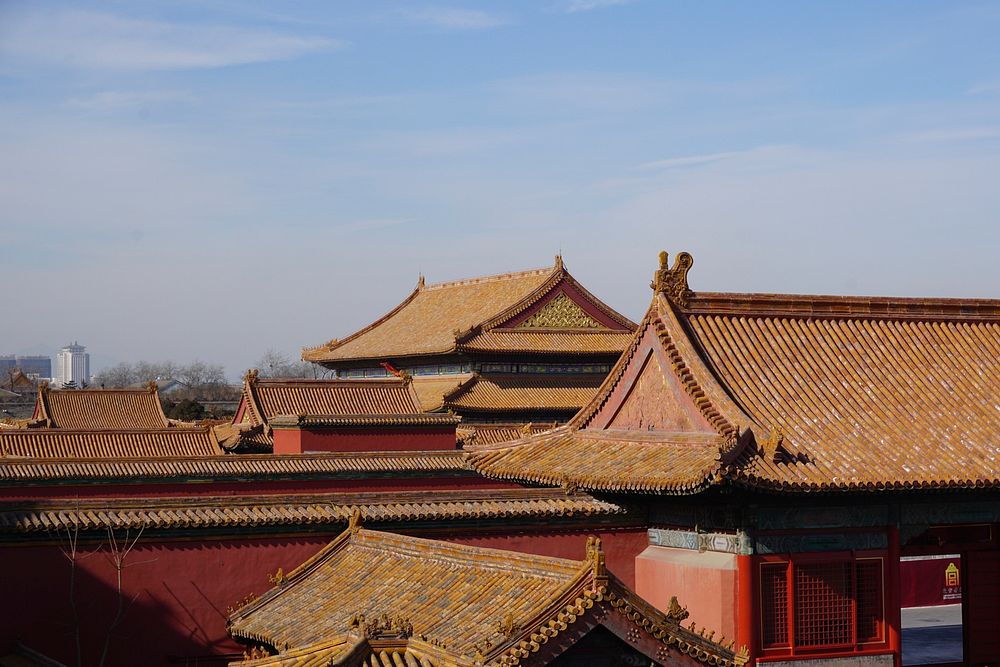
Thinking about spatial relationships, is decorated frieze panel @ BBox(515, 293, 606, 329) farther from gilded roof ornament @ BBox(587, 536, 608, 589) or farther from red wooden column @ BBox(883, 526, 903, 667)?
gilded roof ornament @ BBox(587, 536, 608, 589)

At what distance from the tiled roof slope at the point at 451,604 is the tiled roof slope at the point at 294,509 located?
1073mm

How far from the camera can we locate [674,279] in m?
19.8

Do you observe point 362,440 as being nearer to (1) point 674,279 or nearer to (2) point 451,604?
(1) point 674,279

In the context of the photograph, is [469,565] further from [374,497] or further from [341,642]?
[374,497]

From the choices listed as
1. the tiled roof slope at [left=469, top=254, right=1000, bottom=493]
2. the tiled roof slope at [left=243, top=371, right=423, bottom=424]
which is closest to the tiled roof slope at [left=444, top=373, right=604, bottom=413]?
the tiled roof slope at [left=243, top=371, right=423, bottom=424]

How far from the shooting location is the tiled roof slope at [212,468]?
31.0 meters

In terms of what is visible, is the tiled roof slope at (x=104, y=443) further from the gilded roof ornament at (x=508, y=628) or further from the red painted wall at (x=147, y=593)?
the gilded roof ornament at (x=508, y=628)

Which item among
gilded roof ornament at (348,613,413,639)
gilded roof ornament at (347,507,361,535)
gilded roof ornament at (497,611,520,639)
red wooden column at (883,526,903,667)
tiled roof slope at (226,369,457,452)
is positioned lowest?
red wooden column at (883,526,903,667)

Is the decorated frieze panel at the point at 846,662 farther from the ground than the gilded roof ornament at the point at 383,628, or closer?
closer

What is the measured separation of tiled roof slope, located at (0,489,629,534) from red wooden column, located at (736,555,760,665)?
3464mm

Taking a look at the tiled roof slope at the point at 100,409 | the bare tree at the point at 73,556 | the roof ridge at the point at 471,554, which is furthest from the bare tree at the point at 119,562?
the tiled roof slope at the point at 100,409

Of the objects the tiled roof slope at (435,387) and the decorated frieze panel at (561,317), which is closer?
the tiled roof slope at (435,387)

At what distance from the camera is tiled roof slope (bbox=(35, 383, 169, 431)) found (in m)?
55.4

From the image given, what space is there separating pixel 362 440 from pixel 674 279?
18.8m
